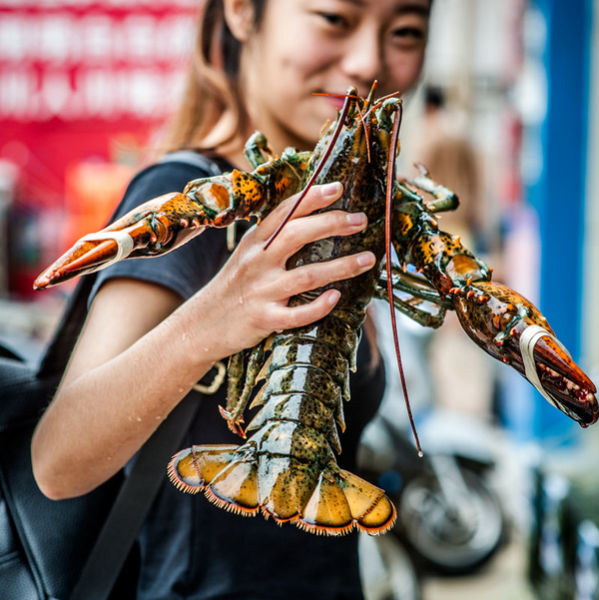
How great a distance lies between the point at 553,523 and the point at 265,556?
2.13 m

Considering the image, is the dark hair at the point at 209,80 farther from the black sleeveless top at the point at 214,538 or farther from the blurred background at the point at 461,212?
the black sleeveless top at the point at 214,538

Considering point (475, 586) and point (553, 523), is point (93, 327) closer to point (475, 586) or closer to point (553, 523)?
point (553, 523)

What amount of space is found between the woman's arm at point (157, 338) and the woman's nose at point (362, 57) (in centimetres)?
37

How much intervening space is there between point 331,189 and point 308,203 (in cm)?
3

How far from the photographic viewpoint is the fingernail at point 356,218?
88 centimetres

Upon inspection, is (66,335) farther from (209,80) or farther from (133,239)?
(209,80)

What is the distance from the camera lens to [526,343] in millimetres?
782

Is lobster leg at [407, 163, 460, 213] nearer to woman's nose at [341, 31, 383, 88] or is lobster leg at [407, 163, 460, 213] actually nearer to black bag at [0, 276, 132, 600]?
woman's nose at [341, 31, 383, 88]

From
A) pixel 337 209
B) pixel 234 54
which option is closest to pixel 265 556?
pixel 337 209

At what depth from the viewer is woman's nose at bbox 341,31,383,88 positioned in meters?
1.15

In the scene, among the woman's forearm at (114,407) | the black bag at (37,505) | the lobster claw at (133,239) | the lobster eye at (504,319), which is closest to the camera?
the lobster claw at (133,239)

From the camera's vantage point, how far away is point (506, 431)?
632 centimetres

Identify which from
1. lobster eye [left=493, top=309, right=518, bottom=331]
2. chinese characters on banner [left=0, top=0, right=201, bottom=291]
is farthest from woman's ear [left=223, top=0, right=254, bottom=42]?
chinese characters on banner [left=0, top=0, right=201, bottom=291]

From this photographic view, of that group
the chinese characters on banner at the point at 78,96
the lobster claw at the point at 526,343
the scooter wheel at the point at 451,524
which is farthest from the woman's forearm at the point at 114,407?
the chinese characters on banner at the point at 78,96
